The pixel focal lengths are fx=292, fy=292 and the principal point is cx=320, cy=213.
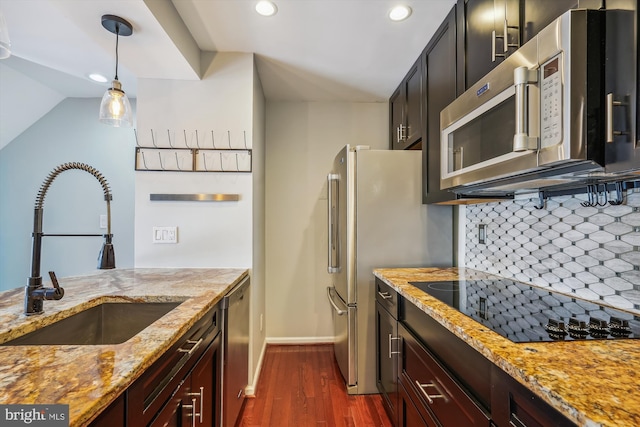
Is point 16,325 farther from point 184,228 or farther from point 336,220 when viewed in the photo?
point 336,220

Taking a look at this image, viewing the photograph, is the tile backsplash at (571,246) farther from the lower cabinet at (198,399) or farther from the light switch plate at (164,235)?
the light switch plate at (164,235)

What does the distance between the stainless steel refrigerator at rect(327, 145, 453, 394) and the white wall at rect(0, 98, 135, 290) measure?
7.35 ft

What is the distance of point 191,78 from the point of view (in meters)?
2.03

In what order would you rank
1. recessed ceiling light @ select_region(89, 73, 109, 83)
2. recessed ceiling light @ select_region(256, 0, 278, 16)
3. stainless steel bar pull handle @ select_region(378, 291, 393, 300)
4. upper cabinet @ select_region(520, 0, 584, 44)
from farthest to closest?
recessed ceiling light @ select_region(89, 73, 109, 83) < stainless steel bar pull handle @ select_region(378, 291, 393, 300) < recessed ceiling light @ select_region(256, 0, 278, 16) < upper cabinet @ select_region(520, 0, 584, 44)

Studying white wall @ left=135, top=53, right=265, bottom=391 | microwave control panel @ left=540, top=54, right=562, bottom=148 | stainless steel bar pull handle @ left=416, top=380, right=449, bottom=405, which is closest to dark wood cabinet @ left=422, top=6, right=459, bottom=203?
microwave control panel @ left=540, top=54, right=562, bottom=148

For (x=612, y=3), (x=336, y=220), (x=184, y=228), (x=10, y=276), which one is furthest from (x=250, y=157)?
(x=10, y=276)

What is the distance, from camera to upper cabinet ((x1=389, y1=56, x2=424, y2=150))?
2158mm

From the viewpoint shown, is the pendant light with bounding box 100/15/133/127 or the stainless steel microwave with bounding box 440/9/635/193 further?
the pendant light with bounding box 100/15/133/127

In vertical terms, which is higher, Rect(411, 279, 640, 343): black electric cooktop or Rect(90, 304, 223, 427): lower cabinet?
Rect(411, 279, 640, 343): black electric cooktop

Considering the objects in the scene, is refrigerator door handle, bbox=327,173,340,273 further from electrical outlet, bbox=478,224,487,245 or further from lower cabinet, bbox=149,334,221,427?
lower cabinet, bbox=149,334,221,427

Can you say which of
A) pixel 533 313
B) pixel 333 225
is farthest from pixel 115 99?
pixel 533 313

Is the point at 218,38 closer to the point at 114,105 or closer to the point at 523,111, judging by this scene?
the point at 114,105

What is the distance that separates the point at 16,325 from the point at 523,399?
56.3 inches

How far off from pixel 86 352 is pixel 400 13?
2.09m
